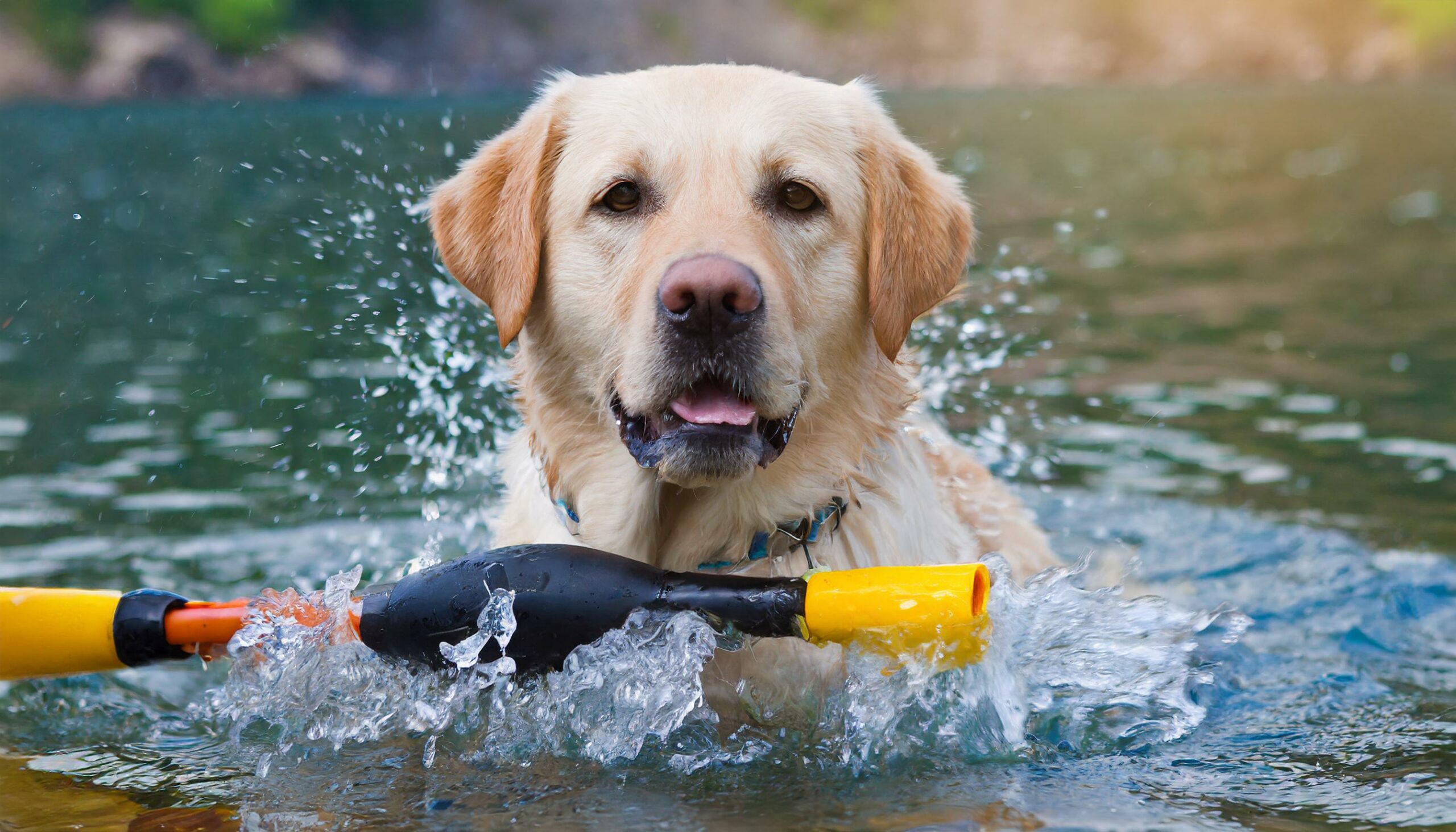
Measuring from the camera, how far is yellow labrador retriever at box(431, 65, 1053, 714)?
355 centimetres

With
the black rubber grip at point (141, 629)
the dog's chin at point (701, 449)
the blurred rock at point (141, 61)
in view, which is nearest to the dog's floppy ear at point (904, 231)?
the dog's chin at point (701, 449)

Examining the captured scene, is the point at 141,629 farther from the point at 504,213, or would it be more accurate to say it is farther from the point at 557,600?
the point at 504,213

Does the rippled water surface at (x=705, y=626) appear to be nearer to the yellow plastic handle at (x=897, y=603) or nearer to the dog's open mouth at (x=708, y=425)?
the yellow plastic handle at (x=897, y=603)

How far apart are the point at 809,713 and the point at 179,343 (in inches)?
351

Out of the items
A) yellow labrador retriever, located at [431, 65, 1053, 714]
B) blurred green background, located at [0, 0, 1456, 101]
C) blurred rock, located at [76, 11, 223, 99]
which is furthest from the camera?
blurred green background, located at [0, 0, 1456, 101]

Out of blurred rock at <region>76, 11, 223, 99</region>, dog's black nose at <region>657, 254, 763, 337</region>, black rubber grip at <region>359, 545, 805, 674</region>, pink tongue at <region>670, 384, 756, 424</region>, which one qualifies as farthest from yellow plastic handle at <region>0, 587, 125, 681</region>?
blurred rock at <region>76, 11, 223, 99</region>

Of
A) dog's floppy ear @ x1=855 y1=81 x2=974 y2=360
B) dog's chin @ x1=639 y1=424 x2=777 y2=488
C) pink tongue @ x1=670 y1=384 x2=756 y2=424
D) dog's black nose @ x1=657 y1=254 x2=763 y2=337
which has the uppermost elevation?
dog's floppy ear @ x1=855 y1=81 x2=974 y2=360

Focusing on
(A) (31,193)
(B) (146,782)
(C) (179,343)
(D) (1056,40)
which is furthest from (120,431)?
(D) (1056,40)

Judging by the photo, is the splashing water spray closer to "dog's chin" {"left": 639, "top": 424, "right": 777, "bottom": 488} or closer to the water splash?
the water splash

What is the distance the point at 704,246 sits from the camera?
3479 mm

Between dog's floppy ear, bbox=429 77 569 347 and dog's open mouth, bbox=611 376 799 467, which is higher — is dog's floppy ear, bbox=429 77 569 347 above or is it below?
above

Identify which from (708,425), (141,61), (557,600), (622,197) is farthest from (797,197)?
(141,61)

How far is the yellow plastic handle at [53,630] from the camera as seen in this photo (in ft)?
12.3

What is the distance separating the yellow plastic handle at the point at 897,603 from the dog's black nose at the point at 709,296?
0.71m
